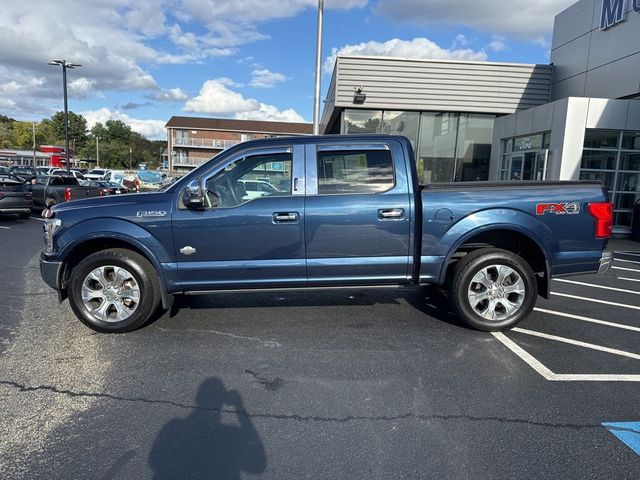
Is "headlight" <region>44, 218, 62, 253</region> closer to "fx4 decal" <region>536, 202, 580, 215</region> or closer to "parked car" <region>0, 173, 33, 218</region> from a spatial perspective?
"fx4 decal" <region>536, 202, 580, 215</region>

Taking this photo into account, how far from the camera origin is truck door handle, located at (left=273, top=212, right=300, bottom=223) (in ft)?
15.4

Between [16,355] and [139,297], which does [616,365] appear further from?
[16,355]

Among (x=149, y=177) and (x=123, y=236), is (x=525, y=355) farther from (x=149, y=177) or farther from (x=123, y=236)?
(x=149, y=177)

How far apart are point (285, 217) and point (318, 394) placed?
182cm

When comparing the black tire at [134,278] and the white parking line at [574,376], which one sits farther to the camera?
the black tire at [134,278]

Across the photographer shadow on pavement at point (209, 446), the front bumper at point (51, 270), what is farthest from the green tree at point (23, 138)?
the photographer shadow on pavement at point (209, 446)

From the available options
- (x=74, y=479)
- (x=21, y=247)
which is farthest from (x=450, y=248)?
(x=21, y=247)

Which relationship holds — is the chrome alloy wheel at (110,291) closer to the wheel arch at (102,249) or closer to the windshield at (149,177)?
the wheel arch at (102,249)

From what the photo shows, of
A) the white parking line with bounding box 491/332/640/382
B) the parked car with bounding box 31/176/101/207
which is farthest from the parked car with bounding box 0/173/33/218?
the white parking line with bounding box 491/332/640/382

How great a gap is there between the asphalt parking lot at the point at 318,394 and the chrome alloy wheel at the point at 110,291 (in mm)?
280

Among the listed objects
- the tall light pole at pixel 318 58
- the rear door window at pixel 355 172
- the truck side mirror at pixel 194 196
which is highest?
the tall light pole at pixel 318 58

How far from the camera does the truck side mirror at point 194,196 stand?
4574mm

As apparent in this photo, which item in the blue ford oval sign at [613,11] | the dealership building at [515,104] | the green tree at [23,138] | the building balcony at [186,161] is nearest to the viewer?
the blue ford oval sign at [613,11]

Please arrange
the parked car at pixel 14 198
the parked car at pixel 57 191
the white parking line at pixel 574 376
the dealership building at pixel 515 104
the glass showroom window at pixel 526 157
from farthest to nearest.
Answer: the parked car at pixel 57 191 < the parked car at pixel 14 198 < the glass showroom window at pixel 526 157 < the dealership building at pixel 515 104 < the white parking line at pixel 574 376
